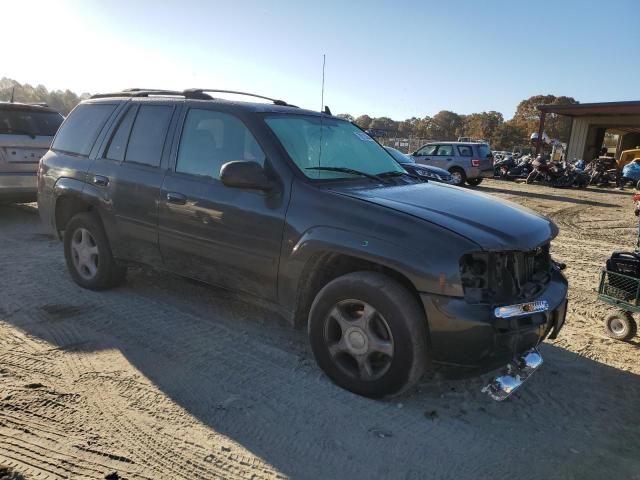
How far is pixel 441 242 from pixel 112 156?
10.5 ft

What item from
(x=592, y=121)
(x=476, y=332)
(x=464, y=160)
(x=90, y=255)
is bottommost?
(x=90, y=255)

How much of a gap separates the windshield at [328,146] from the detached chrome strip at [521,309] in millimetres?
1502

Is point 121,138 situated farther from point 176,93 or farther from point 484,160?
point 484,160

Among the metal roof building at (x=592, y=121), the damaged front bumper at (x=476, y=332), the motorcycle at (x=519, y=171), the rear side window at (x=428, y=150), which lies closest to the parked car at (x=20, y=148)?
the damaged front bumper at (x=476, y=332)

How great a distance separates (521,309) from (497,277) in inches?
9.2

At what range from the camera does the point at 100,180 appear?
4633 mm

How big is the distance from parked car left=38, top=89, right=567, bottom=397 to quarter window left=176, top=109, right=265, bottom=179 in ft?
0.03

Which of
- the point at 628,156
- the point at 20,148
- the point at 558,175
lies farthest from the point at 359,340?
the point at 628,156

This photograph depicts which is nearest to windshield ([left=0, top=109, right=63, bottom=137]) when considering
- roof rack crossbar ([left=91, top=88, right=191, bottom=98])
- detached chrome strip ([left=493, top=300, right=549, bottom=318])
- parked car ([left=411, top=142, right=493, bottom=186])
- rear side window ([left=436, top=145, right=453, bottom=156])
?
roof rack crossbar ([left=91, top=88, right=191, bottom=98])

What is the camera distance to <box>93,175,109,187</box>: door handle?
15.1 feet

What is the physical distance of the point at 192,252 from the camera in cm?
400

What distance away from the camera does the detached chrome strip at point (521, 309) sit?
2.93m

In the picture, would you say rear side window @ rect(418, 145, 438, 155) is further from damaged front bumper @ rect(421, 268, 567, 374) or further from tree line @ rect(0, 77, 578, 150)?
tree line @ rect(0, 77, 578, 150)

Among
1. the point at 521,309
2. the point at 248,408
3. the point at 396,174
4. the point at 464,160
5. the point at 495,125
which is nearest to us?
the point at 521,309
